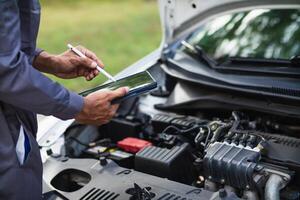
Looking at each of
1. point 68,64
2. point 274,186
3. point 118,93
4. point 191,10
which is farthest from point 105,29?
point 274,186

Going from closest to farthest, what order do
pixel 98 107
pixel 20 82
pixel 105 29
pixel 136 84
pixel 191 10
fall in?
pixel 20 82 → pixel 98 107 → pixel 136 84 → pixel 191 10 → pixel 105 29

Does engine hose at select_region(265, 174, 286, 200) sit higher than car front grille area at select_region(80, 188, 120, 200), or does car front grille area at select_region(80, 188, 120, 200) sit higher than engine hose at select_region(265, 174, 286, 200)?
engine hose at select_region(265, 174, 286, 200)

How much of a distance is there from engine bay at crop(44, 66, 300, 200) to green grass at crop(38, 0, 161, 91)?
347 centimetres

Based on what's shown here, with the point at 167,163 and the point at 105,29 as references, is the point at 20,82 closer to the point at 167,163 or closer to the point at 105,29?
the point at 167,163

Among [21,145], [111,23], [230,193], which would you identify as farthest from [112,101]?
[111,23]

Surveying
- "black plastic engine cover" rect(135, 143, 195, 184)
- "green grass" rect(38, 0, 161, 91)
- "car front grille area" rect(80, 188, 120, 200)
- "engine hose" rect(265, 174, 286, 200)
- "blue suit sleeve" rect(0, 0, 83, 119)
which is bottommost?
"green grass" rect(38, 0, 161, 91)

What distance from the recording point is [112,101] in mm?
1645

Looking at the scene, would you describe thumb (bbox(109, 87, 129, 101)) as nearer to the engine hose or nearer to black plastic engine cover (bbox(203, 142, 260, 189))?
black plastic engine cover (bbox(203, 142, 260, 189))

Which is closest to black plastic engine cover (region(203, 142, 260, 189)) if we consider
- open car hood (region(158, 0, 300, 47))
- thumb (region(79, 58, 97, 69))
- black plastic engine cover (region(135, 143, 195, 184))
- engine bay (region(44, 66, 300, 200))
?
engine bay (region(44, 66, 300, 200))

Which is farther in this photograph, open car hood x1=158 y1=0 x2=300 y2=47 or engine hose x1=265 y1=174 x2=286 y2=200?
open car hood x1=158 y1=0 x2=300 y2=47

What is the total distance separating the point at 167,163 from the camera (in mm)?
1875

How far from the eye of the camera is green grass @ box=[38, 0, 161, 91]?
24.7 ft

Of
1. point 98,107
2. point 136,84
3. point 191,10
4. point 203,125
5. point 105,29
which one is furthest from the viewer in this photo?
point 105,29

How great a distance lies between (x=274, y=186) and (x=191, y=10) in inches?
52.2
